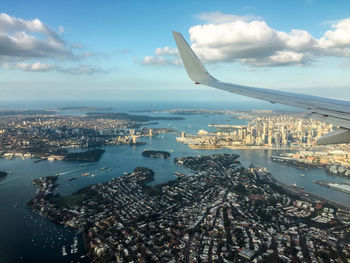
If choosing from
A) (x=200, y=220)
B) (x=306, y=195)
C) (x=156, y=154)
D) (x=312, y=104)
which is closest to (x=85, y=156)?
(x=156, y=154)

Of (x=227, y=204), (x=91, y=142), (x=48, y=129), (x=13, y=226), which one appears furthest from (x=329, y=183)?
(x=48, y=129)

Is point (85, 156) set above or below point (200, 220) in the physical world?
above

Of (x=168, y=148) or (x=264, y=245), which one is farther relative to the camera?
(x=168, y=148)

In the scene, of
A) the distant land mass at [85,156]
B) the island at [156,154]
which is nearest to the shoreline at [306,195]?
the island at [156,154]

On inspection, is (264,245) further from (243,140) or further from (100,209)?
(243,140)

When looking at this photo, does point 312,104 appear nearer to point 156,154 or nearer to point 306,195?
point 306,195

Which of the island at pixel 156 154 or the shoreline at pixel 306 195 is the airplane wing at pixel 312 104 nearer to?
the shoreline at pixel 306 195
